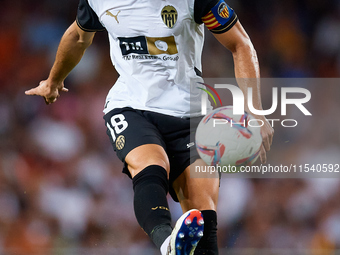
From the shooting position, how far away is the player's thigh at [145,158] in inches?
92.3

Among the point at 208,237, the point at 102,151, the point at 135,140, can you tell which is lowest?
the point at 102,151

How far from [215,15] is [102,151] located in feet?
9.52

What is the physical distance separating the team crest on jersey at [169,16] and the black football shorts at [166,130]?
531 mm

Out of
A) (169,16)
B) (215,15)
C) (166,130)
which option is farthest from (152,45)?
(166,130)

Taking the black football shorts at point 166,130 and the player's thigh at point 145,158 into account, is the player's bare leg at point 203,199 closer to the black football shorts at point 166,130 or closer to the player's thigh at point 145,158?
the black football shorts at point 166,130

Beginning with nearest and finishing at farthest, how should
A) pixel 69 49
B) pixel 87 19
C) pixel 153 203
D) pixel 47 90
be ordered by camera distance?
pixel 153 203
pixel 87 19
pixel 69 49
pixel 47 90

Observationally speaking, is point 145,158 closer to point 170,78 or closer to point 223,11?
point 170,78

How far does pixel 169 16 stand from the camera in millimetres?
2609

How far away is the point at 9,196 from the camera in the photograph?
16.5 feet

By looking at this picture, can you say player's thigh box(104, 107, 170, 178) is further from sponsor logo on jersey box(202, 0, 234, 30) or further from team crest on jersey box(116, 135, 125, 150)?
sponsor logo on jersey box(202, 0, 234, 30)

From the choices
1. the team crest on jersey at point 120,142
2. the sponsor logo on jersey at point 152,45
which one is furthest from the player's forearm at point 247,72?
the team crest on jersey at point 120,142

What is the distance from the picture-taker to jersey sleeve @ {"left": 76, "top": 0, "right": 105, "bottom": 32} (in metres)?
2.95

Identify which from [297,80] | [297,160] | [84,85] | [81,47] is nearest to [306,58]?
[297,80]

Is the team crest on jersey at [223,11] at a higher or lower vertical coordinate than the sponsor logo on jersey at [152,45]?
higher
